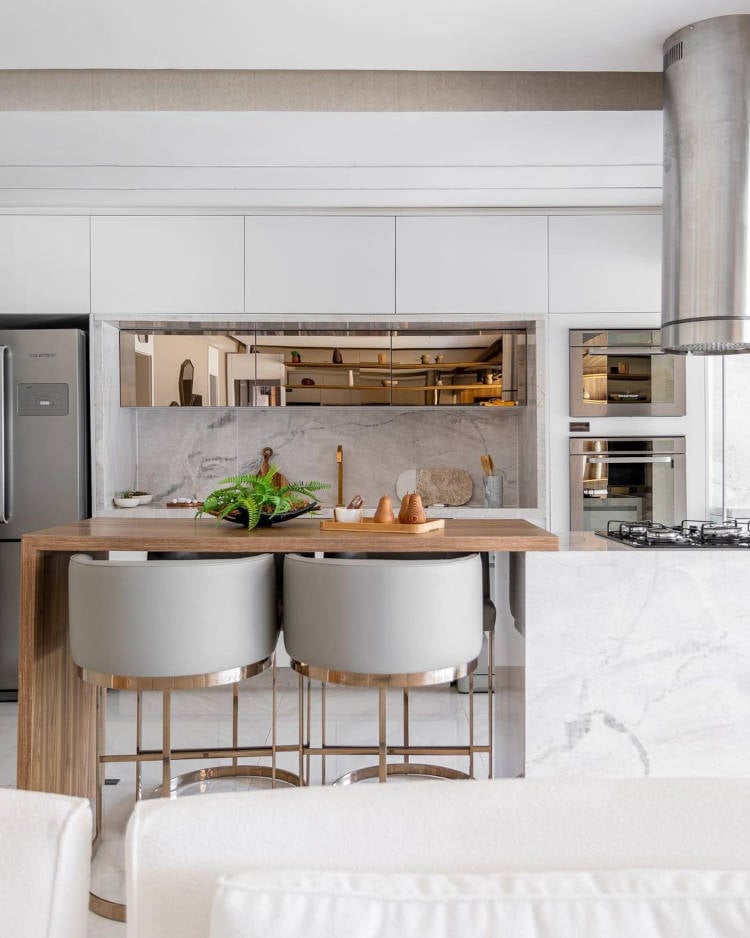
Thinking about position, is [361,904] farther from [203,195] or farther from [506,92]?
[203,195]

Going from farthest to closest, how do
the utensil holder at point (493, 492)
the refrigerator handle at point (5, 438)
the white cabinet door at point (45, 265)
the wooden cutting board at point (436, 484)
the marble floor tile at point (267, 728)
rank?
1. the wooden cutting board at point (436, 484)
2. the utensil holder at point (493, 492)
3. the white cabinet door at point (45, 265)
4. the refrigerator handle at point (5, 438)
5. the marble floor tile at point (267, 728)

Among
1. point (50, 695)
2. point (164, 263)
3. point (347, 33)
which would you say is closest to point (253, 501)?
point (50, 695)

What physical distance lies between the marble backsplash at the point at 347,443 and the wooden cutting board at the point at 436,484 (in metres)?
0.04

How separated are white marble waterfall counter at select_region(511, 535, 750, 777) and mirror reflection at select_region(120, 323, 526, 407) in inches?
82.0

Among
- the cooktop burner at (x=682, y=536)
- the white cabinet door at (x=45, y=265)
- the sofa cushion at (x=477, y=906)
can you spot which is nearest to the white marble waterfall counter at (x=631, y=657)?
the cooktop burner at (x=682, y=536)

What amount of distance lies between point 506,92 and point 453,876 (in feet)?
9.23

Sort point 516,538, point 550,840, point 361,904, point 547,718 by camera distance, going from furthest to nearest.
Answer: point 547,718, point 516,538, point 550,840, point 361,904

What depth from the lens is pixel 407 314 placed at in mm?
3998

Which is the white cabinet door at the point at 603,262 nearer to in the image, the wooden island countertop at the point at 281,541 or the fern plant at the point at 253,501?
the wooden island countertop at the point at 281,541

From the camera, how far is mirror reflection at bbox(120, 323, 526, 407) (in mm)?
4160

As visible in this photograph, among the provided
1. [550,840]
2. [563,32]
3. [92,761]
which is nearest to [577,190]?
[563,32]

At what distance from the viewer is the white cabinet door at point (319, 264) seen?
3975 mm

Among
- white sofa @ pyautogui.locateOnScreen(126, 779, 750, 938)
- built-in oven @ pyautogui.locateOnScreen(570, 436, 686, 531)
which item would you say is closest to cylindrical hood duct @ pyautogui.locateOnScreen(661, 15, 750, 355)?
built-in oven @ pyautogui.locateOnScreen(570, 436, 686, 531)

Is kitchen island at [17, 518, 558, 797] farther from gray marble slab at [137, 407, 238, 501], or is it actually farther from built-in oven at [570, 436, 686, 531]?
gray marble slab at [137, 407, 238, 501]
